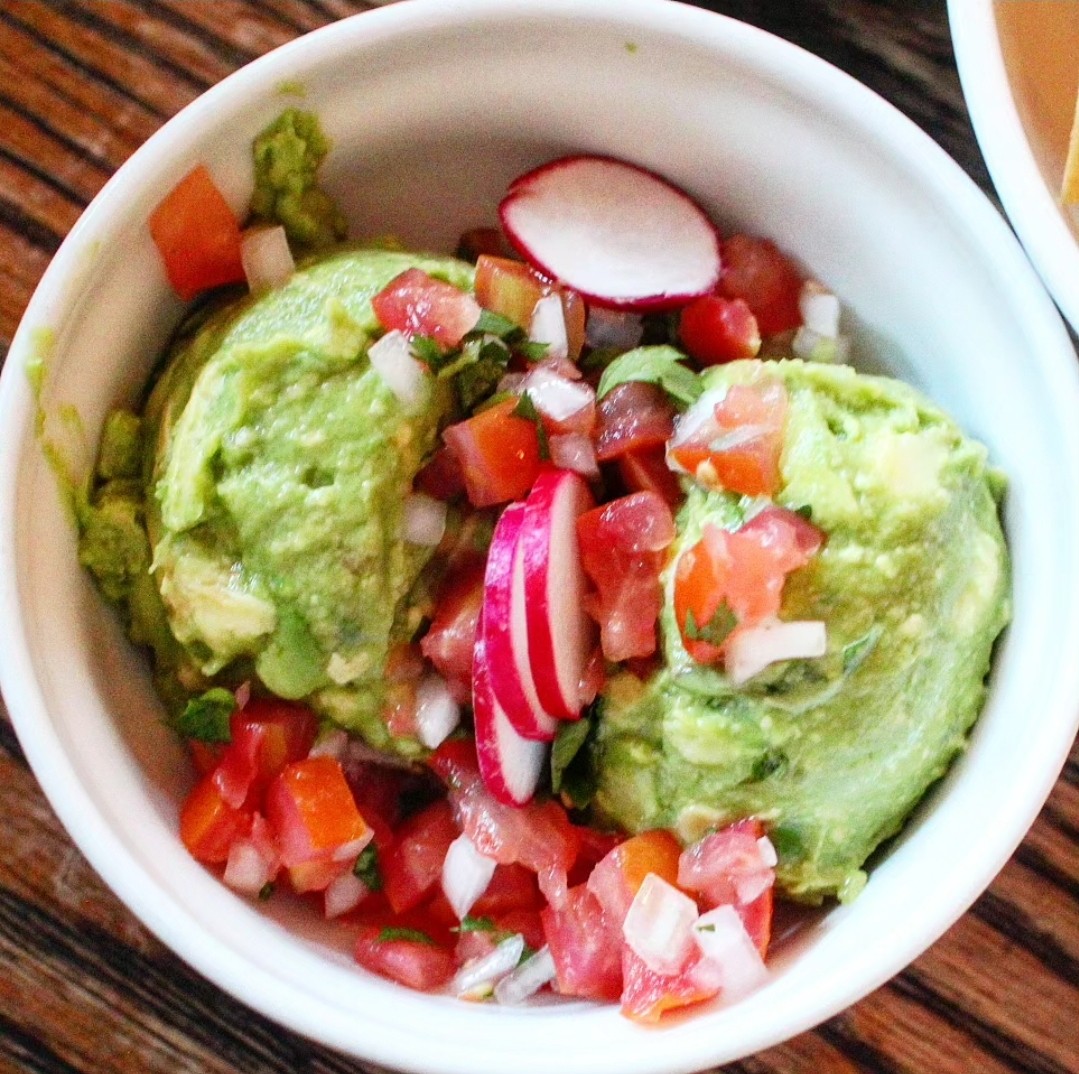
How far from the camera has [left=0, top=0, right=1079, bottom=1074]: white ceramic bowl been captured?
1.12m

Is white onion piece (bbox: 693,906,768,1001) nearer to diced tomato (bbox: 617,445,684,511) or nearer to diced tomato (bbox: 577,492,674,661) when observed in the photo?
diced tomato (bbox: 577,492,674,661)

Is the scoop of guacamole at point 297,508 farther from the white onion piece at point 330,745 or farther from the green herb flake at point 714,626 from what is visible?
the green herb flake at point 714,626

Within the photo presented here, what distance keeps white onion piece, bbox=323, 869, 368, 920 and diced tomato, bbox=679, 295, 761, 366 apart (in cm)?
64

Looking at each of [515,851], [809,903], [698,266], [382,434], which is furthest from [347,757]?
[698,266]

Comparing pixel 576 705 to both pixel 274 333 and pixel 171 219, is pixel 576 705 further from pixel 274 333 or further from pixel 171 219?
pixel 171 219

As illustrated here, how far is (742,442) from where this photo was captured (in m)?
1.16

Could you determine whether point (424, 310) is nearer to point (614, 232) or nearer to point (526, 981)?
point (614, 232)

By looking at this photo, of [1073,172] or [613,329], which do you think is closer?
[1073,172]

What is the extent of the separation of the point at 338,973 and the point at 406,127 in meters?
0.83

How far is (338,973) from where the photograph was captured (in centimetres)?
121

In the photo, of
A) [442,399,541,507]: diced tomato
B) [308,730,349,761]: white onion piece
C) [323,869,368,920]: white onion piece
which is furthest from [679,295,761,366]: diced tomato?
[323,869,368,920]: white onion piece

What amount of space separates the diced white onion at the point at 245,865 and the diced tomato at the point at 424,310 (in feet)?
1.70

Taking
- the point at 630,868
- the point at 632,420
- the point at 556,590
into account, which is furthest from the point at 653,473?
the point at 630,868

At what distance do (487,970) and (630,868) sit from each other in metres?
0.19
